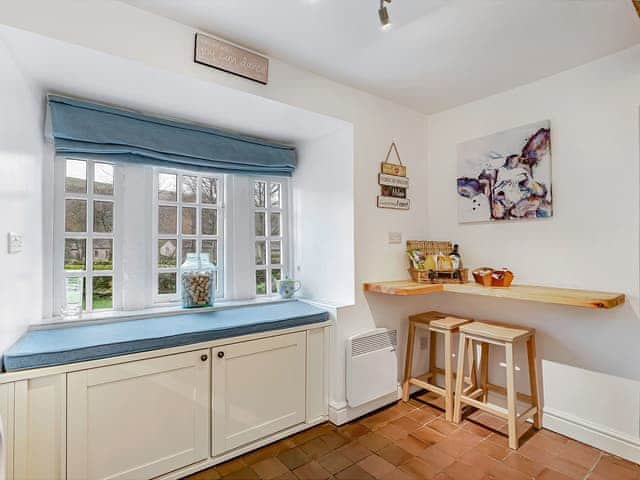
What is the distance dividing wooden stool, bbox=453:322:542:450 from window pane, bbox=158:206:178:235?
214 cm

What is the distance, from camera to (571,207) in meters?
2.25

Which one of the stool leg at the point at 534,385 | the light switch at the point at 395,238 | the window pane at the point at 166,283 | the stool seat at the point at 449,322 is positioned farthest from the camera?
the light switch at the point at 395,238

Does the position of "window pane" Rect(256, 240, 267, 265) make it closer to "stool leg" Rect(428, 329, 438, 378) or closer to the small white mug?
the small white mug

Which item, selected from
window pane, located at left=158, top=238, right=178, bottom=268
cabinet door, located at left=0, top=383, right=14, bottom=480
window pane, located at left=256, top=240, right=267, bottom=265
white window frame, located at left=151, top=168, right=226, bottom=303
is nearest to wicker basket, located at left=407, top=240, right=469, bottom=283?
window pane, located at left=256, top=240, right=267, bottom=265

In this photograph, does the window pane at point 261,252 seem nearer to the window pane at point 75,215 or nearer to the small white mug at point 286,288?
the small white mug at point 286,288

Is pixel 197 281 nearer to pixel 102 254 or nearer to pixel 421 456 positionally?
pixel 102 254

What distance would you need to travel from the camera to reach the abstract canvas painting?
2371 millimetres

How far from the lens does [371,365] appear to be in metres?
2.53

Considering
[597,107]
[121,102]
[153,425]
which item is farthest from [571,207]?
[121,102]

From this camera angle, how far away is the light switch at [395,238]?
2773mm

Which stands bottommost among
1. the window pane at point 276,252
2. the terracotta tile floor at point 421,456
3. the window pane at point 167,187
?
the terracotta tile floor at point 421,456

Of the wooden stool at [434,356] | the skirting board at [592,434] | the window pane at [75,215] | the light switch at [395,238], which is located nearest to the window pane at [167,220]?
the window pane at [75,215]

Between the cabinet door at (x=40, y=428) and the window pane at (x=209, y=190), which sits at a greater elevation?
the window pane at (x=209, y=190)

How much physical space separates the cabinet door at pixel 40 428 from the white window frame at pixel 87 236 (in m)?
0.70
